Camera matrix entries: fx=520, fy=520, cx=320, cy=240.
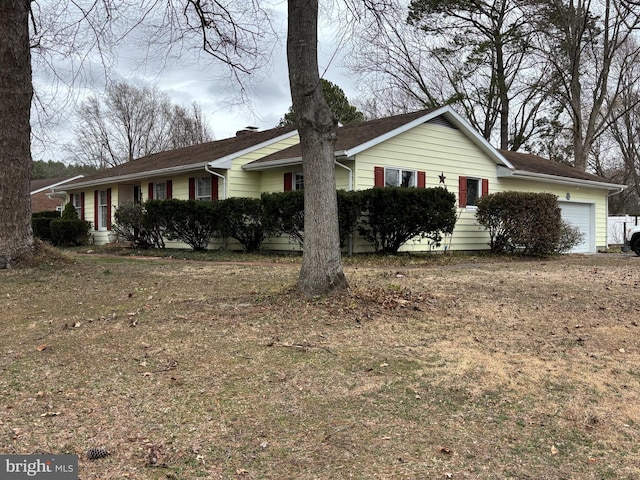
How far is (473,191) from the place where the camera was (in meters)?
16.3

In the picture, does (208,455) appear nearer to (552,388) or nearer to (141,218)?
(552,388)

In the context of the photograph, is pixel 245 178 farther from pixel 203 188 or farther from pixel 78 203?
pixel 78 203

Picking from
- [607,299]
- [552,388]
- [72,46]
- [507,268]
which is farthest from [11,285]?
[507,268]

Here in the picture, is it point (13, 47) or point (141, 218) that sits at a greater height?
point (13, 47)

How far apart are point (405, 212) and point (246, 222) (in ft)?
15.2

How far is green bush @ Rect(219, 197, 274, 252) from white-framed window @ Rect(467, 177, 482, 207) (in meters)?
6.47

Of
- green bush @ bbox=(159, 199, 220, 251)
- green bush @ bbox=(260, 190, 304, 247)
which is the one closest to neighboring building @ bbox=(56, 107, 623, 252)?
green bush @ bbox=(159, 199, 220, 251)

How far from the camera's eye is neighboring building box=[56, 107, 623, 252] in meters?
13.9

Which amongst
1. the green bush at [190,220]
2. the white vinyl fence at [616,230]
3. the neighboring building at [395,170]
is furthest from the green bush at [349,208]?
the white vinyl fence at [616,230]

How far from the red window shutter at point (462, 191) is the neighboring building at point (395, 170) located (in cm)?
3

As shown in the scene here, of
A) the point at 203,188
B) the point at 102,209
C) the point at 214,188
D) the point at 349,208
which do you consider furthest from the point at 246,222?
the point at 102,209

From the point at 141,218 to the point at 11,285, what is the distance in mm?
9314

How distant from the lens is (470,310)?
19.9ft

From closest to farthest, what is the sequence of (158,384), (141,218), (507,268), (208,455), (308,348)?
(208,455)
(158,384)
(308,348)
(507,268)
(141,218)
